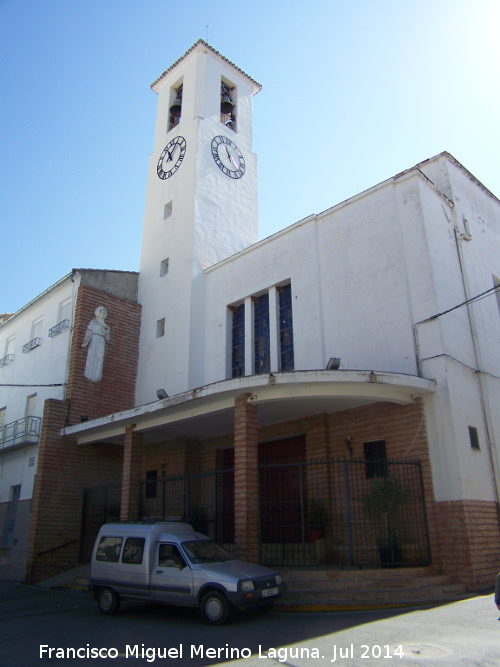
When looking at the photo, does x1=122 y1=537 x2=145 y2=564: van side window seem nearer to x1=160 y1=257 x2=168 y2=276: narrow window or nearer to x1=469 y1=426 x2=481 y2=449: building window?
x1=469 y1=426 x2=481 y2=449: building window

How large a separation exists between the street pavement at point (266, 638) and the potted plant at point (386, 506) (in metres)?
1.81

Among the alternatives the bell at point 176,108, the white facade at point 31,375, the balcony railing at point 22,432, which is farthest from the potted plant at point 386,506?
the bell at point 176,108

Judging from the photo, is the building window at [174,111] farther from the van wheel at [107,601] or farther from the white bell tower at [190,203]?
the van wheel at [107,601]

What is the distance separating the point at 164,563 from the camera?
846cm

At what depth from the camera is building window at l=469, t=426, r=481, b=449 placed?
430 inches

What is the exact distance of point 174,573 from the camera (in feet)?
26.9

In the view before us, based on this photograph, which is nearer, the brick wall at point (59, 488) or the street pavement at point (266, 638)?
the street pavement at point (266, 638)

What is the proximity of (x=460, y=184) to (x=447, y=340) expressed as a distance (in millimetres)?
5396

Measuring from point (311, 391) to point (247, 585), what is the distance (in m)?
4.09

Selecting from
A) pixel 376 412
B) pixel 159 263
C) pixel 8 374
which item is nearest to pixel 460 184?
pixel 376 412

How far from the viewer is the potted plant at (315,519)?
11.6 meters

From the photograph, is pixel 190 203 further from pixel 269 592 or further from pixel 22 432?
pixel 269 592

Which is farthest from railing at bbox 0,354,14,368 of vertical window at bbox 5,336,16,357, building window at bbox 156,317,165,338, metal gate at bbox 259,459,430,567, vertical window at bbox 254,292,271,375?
metal gate at bbox 259,459,430,567

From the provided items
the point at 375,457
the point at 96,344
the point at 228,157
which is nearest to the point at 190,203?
the point at 228,157
